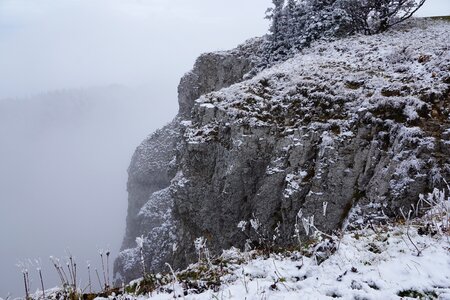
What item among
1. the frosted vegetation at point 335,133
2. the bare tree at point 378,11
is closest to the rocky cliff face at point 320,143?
the frosted vegetation at point 335,133

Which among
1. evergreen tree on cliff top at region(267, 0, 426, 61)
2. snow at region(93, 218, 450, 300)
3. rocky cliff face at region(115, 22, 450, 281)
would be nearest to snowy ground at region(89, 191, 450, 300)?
snow at region(93, 218, 450, 300)

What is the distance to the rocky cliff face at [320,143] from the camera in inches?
482

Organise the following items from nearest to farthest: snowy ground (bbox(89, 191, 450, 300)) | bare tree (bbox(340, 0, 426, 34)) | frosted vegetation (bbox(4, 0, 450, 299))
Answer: snowy ground (bbox(89, 191, 450, 300)), frosted vegetation (bbox(4, 0, 450, 299)), bare tree (bbox(340, 0, 426, 34))

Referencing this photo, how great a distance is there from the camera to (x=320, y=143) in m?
14.8

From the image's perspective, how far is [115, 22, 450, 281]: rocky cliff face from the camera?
12.2 metres

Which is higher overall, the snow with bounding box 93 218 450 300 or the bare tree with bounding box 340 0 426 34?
the bare tree with bounding box 340 0 426 34

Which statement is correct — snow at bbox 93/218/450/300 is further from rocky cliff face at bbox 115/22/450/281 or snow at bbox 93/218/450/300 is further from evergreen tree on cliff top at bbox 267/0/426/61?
evergreen tree on cliff top at bbox 267/0/426/61

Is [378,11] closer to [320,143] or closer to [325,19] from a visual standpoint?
[325,19]

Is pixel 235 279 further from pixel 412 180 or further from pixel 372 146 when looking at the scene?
pixel 372 146

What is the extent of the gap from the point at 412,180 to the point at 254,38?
32.3m

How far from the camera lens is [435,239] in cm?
462

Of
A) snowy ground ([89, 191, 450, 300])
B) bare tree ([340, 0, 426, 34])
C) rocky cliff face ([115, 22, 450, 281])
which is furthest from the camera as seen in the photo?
bare tree ([340, 0, 426, 34])

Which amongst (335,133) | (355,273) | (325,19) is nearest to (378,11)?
(325,19)

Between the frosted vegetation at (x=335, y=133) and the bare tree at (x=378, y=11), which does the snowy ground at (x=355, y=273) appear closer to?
the frosted vegetation at (x=335, y=133)
